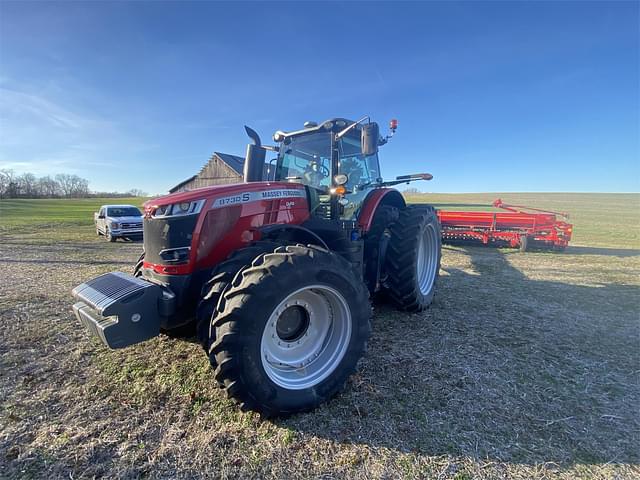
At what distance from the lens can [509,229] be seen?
9.50m

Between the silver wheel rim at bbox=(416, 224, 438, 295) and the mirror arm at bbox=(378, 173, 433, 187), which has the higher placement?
the mirror arm at bbox=(378, 173, 433, 187)

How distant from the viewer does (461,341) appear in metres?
3.36

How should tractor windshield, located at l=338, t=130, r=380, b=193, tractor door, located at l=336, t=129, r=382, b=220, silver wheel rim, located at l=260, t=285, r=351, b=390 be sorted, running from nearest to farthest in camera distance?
silver wheel rim, located at l=260, t=285, r=351, b=390 → tractor door, located at l=336, t=129, r=382, b=220 → tractor windshield, located at l=338, t=130, r=380, b=193

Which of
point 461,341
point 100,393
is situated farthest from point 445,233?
point 100,393

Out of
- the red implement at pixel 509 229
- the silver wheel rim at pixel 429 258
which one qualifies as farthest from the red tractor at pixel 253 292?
the red implement at pixel 509 229

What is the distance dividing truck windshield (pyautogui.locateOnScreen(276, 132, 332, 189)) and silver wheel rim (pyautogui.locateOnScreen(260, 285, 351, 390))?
1.68m

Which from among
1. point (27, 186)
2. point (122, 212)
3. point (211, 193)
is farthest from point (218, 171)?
point (27, 186)

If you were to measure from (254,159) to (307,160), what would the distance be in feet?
2.29

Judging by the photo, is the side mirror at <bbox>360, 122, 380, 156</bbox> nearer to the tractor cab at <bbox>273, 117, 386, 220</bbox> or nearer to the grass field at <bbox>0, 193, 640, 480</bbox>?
the tractor cab at <bbox>273, 117, 386, 220</bbox>

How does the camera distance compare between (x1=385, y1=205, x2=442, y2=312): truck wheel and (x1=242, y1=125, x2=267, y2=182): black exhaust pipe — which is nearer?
(x1=242, y1=125, x2=267, y2=182): black exhaust pipe

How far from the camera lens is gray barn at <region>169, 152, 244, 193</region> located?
2575 cm

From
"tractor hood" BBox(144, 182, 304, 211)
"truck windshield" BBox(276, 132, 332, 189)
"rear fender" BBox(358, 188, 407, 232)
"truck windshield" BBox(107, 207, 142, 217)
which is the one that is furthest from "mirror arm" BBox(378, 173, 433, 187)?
"truck windshield" BBox(107, 207, 142, 217)

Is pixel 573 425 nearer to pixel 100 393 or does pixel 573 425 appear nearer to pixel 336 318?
pixel 336 318

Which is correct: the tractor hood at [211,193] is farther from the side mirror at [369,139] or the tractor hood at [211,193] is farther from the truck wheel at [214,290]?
the side mirror at [369,139]
